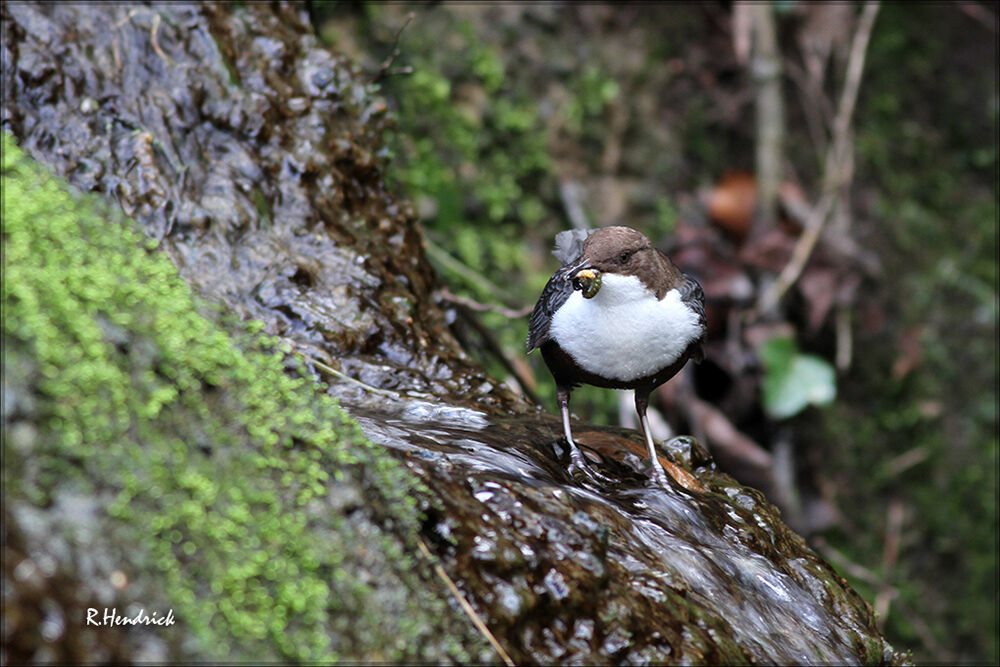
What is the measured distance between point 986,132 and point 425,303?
4.72m

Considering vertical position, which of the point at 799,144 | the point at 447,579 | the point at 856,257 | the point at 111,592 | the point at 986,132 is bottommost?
the point at 111,592

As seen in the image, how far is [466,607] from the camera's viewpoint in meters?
1.81

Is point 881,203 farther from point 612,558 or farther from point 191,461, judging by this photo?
point 191,461

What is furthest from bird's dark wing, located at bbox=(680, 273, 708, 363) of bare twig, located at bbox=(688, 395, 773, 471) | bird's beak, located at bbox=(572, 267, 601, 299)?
bare twig, located at bbox=(688, 395, 773, 471)

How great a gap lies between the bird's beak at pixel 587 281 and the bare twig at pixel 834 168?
3153mm

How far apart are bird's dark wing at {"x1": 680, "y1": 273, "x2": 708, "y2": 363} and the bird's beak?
14.3 inches

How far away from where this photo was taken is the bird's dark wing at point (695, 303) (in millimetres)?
3205

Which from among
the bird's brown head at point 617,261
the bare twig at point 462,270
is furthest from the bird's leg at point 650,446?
the bare twig at point 462,270

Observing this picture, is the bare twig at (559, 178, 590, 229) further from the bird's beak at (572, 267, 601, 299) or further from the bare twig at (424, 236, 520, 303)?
the bird's beak at (572, 267, 601, 299)

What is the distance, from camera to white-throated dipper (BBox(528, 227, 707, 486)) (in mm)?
2975

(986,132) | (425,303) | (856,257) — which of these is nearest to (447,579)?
(425,303)

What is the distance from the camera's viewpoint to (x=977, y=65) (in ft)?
21.2

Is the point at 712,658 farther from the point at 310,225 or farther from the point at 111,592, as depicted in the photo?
the point at 310,225

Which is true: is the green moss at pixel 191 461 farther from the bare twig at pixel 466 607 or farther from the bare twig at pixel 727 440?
the bare twig at pixel 727 440
